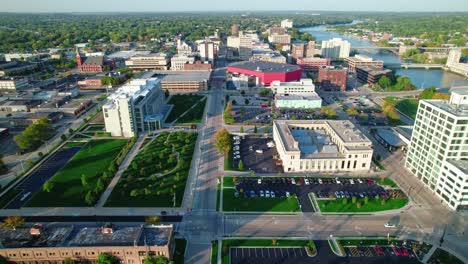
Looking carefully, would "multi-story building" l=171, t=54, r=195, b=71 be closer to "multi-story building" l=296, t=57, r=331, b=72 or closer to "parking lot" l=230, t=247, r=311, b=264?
"multi-story building" l=296, t=57, r=331, b=72

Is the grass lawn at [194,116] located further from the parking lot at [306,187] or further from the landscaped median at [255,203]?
the landscaped median at [255,203]

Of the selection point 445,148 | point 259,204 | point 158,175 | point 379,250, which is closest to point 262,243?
point 259,204

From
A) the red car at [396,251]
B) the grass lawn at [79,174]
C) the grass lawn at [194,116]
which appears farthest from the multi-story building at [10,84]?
the red car at [396,251]

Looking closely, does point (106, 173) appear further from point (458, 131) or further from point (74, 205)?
point (458, 131)

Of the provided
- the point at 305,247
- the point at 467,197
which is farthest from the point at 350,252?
the point at 467,197

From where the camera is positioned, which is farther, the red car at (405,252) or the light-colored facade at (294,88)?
the light-colored facade at (294,88)

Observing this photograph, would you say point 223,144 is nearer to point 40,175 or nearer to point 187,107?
point 40,175
